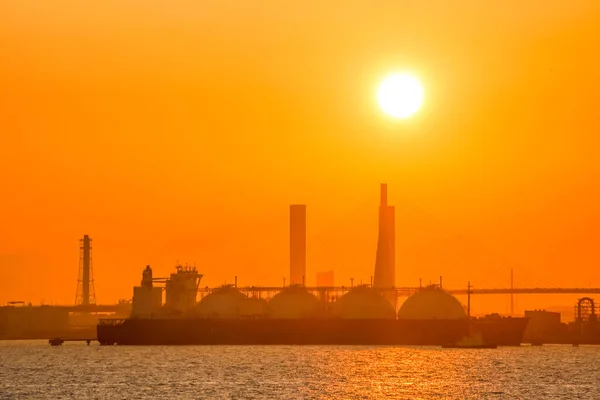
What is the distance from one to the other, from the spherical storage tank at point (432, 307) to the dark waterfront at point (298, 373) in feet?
37.2

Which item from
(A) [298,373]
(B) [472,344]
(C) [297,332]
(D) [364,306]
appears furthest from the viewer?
(D) [364,306]

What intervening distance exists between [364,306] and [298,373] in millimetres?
63077

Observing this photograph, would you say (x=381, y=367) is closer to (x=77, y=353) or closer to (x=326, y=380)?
(x=326, y=380)

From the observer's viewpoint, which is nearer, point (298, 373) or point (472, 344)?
point (298, 373)

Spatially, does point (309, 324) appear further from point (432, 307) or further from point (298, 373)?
point (298, 373)

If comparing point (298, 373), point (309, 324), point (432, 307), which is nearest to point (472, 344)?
point (432, 307)

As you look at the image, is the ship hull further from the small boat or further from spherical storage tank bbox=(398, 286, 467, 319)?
Result: the small boat

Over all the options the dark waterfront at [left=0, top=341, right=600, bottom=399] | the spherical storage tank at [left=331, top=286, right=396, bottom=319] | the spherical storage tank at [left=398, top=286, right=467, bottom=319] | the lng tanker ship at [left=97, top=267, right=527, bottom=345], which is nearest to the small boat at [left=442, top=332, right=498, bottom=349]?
the lng tanker ship at [left=97, top=267, right=527, bottom=345]

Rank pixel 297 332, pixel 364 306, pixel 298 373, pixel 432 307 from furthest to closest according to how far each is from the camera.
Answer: pixel 364 306 < pixel 297 332 < pixel 432 307 < pixel 298 373

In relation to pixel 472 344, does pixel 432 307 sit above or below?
above

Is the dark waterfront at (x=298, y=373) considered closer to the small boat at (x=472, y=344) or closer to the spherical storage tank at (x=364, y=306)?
the small boat at (x=472, y=344)

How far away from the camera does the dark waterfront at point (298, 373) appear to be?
113 m

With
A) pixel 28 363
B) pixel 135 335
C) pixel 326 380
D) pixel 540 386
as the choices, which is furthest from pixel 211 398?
pixel 135 335

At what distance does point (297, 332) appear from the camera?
195 metres
